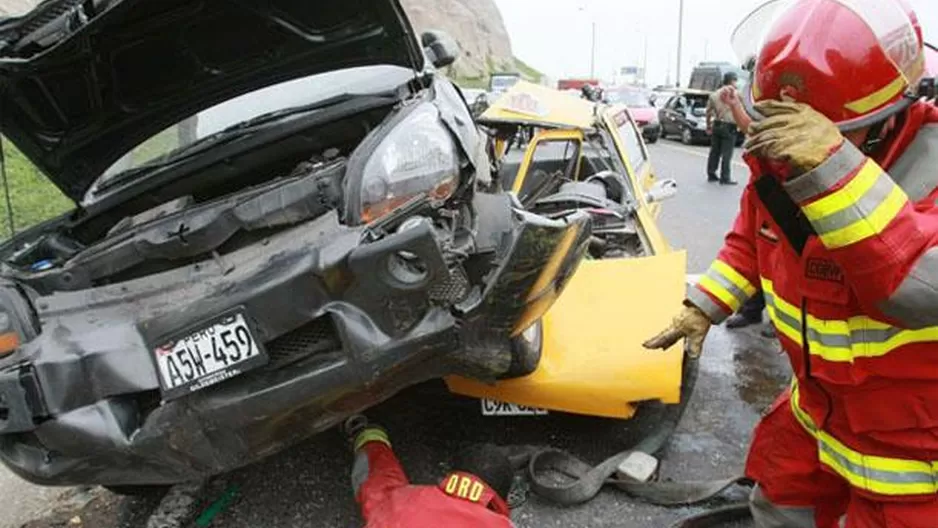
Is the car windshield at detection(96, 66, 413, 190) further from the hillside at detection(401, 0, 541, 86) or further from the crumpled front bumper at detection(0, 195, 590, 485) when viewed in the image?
the hillside at detection(401, 0, 541, 86)

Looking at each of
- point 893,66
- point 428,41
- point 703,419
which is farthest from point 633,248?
point 893,66

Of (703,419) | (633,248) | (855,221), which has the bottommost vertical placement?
(703,419)

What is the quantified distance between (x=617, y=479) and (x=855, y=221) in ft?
5.52

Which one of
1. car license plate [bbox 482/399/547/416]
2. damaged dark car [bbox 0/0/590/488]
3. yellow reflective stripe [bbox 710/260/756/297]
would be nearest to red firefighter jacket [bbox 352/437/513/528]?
damaged dark car [bbox 0/0/590/488]

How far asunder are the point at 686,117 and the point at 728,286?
19769 millimetres

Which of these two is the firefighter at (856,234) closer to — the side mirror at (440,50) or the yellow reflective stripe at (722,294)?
the yellow reflective stripe at (722,294)

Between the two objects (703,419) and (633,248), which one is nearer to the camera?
(703,419)

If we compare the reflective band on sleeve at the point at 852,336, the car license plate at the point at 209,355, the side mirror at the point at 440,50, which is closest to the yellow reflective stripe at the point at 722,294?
the reflective band on sleeve at the point at 852,336

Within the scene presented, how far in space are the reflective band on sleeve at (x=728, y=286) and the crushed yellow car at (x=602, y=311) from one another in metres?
0.65

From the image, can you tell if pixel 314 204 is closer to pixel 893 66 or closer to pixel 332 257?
pixel 332 257

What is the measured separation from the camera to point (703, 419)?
353 centimetres

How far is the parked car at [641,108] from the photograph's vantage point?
68.7 ft

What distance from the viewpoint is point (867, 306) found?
5.35 ft

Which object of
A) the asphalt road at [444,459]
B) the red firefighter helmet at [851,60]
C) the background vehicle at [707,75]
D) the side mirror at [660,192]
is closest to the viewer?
the red firefighter helmet at [851,60]
